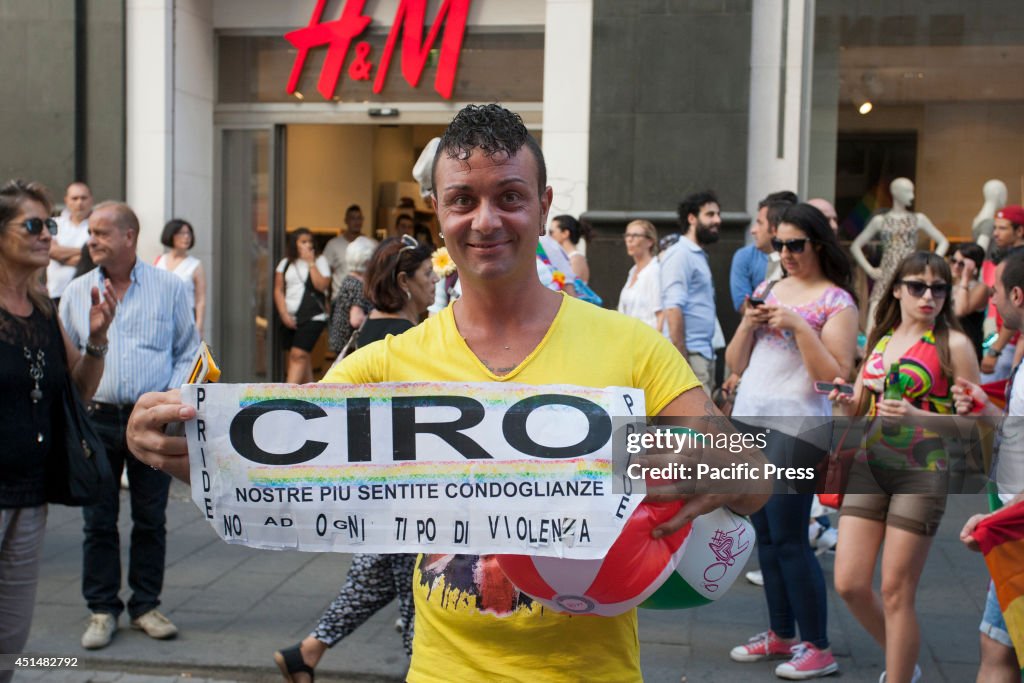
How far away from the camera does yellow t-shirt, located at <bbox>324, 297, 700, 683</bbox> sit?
230 centimetres

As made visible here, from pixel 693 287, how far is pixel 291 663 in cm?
419

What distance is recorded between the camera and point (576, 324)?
2434 mm

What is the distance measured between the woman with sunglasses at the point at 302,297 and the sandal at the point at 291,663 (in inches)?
265

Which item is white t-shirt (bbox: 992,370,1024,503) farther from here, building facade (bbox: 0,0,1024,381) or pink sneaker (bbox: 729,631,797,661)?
building facade (bbox: 0,0,1024,381)

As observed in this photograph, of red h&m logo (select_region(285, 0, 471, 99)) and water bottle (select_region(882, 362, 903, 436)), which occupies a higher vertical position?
red h&m logo (select_region(285, 0, 471, 99))

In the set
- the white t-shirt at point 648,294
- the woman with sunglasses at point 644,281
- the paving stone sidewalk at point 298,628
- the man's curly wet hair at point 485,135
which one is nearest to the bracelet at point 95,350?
the paving stone sidewalk at point 298,628

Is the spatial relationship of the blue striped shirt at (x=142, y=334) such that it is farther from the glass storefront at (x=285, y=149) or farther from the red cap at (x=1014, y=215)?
the glass storefront at (x=285, y=149)

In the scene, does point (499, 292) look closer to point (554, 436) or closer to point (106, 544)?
point (554, 436)

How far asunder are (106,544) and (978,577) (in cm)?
502

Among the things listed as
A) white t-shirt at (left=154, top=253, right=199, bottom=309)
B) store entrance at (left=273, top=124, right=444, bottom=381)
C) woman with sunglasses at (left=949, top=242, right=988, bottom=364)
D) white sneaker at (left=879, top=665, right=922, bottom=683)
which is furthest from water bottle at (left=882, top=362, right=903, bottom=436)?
store entrance at (left=273, top=124, right=444, bottom=381)

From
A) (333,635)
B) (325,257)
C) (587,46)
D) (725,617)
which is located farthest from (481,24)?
(333,635)

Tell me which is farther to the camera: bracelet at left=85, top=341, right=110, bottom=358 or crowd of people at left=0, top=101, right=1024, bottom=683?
bracelet at left=85, top=341, right=110, bottom=358

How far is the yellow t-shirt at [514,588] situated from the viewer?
230cm

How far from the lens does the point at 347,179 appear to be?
40.9ft
